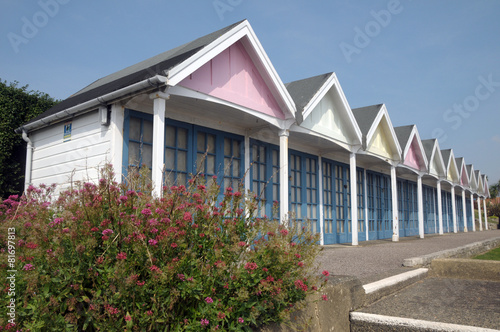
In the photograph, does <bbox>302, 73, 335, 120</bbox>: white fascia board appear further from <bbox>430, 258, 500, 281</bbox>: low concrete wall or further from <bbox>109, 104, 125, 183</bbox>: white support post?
<bbox>430, 258, 500, 281</bbox>: low concrete wall

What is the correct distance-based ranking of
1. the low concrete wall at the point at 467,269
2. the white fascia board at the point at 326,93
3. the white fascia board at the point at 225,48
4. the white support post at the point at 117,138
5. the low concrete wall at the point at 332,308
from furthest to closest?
the white fascia board at the point at 326,93
the white support post at the point at 117,138
the white fascia board at the point at 225,48
the low concrete wall at the point at 467,269
the low concrete wall at the point at 332,308

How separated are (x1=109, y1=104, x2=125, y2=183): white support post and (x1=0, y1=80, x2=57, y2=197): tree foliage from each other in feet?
12.9

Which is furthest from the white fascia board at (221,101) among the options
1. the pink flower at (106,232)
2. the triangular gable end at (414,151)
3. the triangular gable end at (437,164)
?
the triangular gable end at (437,164)

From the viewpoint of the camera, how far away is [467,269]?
616 cm

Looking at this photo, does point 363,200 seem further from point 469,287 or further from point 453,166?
point 453,166

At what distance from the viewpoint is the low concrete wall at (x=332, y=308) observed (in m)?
2.97

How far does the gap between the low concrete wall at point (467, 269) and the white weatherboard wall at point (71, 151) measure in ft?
18.5

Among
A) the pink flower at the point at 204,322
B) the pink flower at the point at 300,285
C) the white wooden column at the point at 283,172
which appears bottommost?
the pink flower at the point at 204,322

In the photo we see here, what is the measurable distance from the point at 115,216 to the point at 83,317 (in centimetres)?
64

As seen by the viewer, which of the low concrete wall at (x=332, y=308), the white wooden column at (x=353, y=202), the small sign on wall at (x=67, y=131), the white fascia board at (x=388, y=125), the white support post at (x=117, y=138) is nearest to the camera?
the low concrete wall at (x=332, y=308)

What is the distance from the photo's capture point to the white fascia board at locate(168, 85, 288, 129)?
667 centimetres

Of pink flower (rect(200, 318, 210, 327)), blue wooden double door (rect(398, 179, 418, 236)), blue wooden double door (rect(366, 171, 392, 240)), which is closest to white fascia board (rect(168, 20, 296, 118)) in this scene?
pink flower (rect(200, 318, 210, 327))

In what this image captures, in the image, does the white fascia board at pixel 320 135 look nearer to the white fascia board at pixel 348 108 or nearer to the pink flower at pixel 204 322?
the white fascia board at pixel 348 108

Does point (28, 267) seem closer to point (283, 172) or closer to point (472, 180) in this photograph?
point (283, 172)
